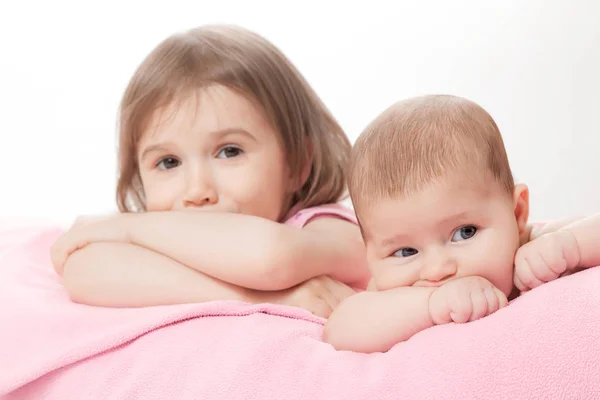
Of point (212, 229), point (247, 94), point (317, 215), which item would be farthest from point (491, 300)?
point (247, 94)

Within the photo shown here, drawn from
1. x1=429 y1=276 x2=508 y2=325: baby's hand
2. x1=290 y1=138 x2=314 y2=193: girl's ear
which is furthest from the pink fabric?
x1=429 y1=276 x2=508 y2=325: baby's hand

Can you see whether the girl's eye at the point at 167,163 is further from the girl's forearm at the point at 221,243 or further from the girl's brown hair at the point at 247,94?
the girl's forearm at the point at 221,243

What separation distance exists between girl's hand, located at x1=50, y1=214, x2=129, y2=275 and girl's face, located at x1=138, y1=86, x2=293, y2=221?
4.9 inches

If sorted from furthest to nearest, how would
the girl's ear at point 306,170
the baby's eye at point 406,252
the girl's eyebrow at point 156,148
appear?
the girl's ear at point 306,170 → the girl's eyebrow at point 156,148 → the baby's eye at point 406,252

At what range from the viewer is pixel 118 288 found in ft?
4.16

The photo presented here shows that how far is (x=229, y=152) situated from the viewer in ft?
4.99

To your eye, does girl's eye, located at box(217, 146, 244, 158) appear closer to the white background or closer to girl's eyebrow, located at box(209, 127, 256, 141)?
girl's eyebrow, located at box(209, 127, 256, 141)

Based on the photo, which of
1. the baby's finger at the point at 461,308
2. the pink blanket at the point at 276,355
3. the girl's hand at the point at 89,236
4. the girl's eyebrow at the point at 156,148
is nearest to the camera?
the pink blanket at the point at 276,355

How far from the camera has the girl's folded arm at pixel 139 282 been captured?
1249 mm

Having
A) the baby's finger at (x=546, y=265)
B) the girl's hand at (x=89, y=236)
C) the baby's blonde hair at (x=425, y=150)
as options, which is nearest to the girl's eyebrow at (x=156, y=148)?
the girl's hand at (x=89, y=236)

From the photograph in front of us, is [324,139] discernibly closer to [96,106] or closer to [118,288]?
[118,288]

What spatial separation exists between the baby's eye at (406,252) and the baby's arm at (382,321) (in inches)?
2.2

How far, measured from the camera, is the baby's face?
3.32ft

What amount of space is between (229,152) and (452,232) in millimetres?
611
